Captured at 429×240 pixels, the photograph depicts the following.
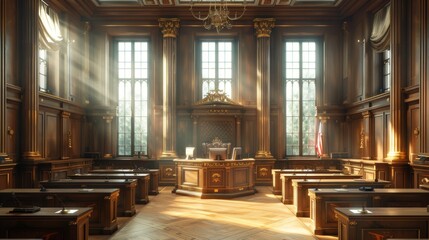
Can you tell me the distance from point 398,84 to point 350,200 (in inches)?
175

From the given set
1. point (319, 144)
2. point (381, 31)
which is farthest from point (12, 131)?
point (381, 31)

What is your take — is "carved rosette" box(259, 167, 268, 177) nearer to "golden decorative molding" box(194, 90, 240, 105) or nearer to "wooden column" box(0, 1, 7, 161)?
"golden decorative molding" box(194, 90, 240, 105)

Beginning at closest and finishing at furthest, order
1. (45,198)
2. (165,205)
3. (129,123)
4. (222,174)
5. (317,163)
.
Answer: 1. (45,198)
2. (165,205)
3. (222,174)
4. (317,163)
5. (129,123)

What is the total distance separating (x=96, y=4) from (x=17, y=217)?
9.68 metres

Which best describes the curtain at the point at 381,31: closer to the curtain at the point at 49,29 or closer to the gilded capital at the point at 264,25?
the gilded capital at the point at 264,25

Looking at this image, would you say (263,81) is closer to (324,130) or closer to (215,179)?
(324,130)

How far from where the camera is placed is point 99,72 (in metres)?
12.9

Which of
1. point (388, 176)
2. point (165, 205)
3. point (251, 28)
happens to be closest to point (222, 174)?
point (165, 205)

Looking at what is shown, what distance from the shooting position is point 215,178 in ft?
31.8

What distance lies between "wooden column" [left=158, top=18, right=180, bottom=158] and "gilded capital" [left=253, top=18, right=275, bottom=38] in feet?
8.72

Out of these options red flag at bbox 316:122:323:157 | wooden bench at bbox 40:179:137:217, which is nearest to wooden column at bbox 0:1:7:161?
wooden bench at bbox 40:179:137:217

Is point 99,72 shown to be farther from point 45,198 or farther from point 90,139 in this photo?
point 45,198

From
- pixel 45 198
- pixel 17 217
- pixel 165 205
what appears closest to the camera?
pixel 17 217

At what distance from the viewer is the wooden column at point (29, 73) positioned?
871cm
